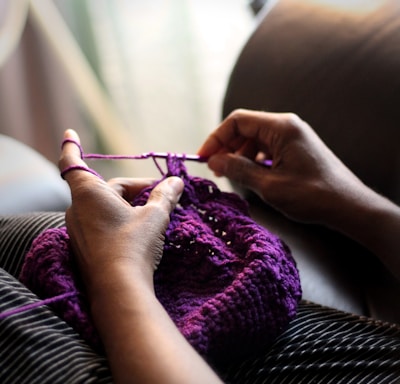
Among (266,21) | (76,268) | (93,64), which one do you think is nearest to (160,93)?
(93,64)

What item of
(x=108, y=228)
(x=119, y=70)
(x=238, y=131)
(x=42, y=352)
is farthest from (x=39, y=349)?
(x=119, y=70)

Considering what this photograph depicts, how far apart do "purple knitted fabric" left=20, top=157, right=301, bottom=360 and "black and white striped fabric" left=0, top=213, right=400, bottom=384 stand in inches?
0.9

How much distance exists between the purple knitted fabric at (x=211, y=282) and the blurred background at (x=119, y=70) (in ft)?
3.18

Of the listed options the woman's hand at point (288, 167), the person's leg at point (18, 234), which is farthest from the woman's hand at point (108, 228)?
the woman's hand at point (288, 167)

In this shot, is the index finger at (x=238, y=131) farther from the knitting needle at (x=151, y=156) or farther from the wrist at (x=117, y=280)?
the wrist at (x=117, y=280)

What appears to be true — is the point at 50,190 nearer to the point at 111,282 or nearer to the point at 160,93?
the point at 111,282

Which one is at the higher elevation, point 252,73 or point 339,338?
point 252,73

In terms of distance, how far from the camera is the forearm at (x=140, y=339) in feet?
1.57

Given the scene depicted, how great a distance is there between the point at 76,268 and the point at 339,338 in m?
0.29

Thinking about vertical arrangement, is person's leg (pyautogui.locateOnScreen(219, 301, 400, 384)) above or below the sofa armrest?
below

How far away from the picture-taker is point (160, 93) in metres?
1.65

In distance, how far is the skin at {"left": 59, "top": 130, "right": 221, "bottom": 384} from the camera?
0.48 metres

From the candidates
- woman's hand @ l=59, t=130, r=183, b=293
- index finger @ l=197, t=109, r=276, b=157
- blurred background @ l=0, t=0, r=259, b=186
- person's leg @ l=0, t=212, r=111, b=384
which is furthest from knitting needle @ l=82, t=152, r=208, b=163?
blurred background @ l=0, t=0, r=259, b=186

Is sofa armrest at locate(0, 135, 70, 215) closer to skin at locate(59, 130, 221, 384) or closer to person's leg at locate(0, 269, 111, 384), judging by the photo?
skin at locate(59, 130, 221, 384)
